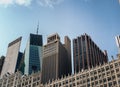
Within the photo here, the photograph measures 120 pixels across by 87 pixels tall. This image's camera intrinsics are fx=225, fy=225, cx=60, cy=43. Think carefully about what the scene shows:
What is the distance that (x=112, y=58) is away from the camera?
152m

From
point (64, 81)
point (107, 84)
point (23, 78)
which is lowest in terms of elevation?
point (107, 84)

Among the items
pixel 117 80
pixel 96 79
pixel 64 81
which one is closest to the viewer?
pixel 117 80

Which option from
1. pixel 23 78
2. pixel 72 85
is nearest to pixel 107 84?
pixel 72 85

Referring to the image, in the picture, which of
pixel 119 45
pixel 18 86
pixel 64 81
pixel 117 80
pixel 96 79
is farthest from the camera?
pixel 18 86

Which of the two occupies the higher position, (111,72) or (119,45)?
(119,45)

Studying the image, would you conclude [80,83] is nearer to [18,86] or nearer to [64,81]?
[64,81]

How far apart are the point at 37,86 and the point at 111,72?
214 feet

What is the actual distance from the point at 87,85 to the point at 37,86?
159ft

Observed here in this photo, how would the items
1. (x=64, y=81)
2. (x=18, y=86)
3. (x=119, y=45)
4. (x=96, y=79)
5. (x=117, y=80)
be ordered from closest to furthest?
1. (x=117, y=80)
2. (x=96, y=79)
3. (x=64, y=81)
4. (x=119, y=45)
5. (x=18, y=86)

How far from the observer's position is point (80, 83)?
15725cm

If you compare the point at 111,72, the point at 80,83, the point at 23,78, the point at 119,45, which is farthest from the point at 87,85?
the point at 23,78

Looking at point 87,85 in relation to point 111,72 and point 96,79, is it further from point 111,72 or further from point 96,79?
point 111,72

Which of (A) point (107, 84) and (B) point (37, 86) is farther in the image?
(B) point (37, 86)

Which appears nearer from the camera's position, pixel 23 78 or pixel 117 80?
pixel 117 80
